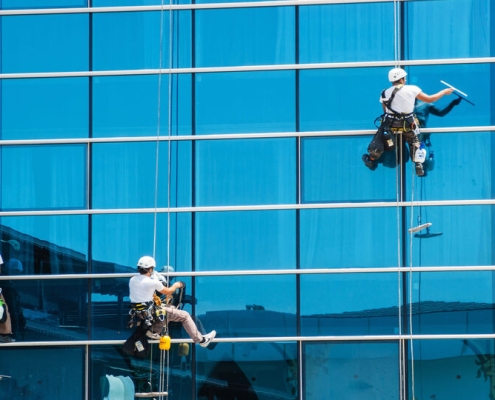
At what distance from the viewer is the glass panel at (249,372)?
708 inches

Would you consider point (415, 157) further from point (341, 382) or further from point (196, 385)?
point (196, 385)

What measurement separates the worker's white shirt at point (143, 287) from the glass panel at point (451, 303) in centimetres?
367

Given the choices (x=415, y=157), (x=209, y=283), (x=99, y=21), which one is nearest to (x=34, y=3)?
(x=99, y=21)

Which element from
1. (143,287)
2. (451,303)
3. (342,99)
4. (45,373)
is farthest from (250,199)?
(45,373)

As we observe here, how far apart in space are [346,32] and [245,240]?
11.3 feet

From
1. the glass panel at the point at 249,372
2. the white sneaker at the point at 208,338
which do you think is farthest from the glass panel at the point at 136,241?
the glass panel at the point at 249,372

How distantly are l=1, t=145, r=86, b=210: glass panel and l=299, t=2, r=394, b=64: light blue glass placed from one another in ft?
12.3

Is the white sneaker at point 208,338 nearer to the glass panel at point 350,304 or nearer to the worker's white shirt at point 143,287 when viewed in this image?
the worker's white shirt at point 143,287

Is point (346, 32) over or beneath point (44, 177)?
over

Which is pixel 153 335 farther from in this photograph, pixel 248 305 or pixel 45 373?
pixel 45 373

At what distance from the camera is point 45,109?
18641 millimetres

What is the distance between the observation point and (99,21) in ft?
61.4

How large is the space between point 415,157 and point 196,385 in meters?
4.60

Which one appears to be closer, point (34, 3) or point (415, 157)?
point (415, 157)
